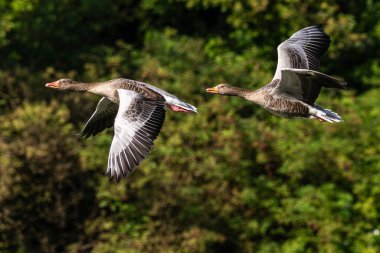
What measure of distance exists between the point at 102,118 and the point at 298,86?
2215 millimetres

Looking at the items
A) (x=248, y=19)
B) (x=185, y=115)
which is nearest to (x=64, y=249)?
(x=185, y=115)

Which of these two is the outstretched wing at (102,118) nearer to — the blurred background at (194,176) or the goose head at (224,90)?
the goose head at (224,90)

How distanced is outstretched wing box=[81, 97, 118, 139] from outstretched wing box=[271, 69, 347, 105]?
1815 millimetres

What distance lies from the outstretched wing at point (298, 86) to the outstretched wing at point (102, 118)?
5.96ft

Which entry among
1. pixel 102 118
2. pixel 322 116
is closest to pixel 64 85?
pixel 102 118

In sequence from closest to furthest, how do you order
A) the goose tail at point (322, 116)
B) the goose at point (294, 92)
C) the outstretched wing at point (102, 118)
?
the goose at point (294, 92), the goose tail at point (322, 116), the outstretched wing at point (102, 118)

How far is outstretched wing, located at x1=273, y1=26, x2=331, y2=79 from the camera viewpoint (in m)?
11.5

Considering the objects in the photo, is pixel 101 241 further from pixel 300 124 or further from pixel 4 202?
pixel 300 124

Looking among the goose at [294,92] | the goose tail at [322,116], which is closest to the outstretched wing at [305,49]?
the goose at [294,92]

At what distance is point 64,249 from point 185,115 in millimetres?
2603

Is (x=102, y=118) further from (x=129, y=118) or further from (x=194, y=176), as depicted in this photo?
(x=194, y=176)

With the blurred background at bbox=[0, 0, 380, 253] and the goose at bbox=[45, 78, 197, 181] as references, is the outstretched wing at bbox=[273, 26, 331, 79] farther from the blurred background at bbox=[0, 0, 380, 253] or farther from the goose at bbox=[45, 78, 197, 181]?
the blurred background at bbox=[0, 0, 380, 253]

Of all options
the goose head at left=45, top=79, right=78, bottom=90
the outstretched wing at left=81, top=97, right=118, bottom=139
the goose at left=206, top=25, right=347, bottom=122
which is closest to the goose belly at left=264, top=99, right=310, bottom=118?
the goose at left=206, top=25, right=347, bottom=122

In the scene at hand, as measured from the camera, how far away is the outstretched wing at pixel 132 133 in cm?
1006
